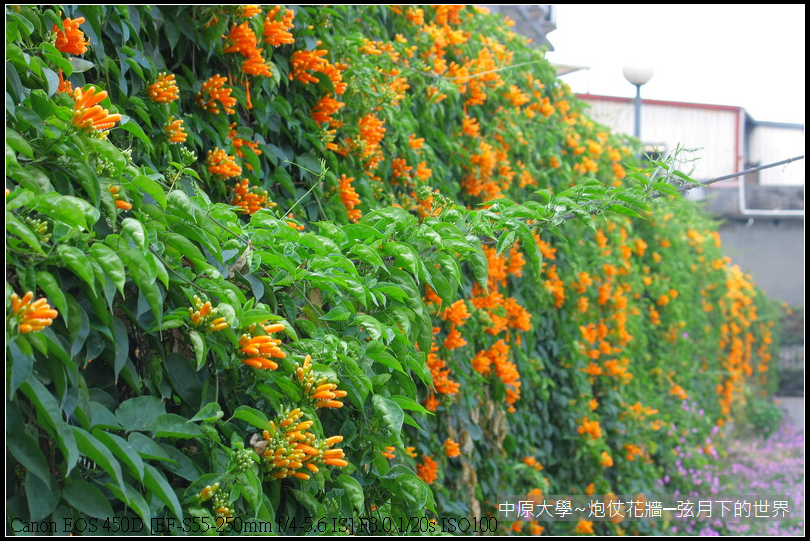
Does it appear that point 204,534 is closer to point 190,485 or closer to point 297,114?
point 190,485

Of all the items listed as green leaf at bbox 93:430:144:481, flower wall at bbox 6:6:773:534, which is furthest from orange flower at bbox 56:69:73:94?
green leaf at bbox 93:430:144:481

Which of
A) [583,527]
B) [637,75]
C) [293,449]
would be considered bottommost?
[583,527]

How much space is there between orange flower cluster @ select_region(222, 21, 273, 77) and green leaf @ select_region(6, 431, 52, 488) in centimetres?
131

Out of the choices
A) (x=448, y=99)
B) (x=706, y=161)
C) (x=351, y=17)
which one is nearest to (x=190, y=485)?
(x=351, y=17)

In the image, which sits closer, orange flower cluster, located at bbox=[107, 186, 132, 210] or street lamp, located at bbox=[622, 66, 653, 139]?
orange flower cluster, located at bbox=[107, 186, 132, 210]

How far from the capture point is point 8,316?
969 mm

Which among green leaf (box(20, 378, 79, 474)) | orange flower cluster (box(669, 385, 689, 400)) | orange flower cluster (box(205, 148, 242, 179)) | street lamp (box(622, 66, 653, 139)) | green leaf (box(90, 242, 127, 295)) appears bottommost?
orange flower cluster (box(669, 385, 689, 400))

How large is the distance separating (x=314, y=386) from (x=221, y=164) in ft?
2.97

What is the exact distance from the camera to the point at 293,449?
1.30 meters

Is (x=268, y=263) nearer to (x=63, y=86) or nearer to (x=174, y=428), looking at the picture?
(x=174, y=428)

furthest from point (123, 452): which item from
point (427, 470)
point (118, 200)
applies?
point (427, 470)

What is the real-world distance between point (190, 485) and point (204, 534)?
0.09 metres

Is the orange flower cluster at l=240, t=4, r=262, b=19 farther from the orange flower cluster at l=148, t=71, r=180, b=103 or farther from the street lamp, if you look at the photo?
the street lamp

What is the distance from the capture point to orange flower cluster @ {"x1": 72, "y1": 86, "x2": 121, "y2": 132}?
1234 millimetres
